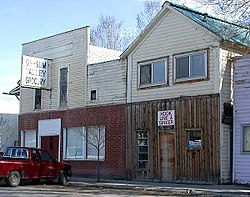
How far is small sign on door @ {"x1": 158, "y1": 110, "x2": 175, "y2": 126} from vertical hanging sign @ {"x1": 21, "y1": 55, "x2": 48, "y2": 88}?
29.7 ft

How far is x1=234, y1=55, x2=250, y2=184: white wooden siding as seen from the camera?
20969 millimetres

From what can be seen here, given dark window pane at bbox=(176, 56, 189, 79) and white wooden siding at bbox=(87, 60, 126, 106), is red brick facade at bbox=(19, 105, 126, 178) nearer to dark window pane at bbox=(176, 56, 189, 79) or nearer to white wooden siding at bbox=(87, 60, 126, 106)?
white wooden siding at bbox=(87, 60, 126, 106)

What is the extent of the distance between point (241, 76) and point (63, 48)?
41.7ft

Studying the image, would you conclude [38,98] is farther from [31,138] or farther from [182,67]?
[182,67]

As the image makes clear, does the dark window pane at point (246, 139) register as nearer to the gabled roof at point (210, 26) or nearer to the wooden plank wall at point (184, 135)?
the wooden plank wall at point (184, 135)

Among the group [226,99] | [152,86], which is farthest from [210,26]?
[152,86]

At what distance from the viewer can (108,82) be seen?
88.8ft

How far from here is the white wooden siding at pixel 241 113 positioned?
68.8 ft

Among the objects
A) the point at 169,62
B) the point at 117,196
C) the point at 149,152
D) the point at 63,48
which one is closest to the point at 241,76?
the point at 169,62

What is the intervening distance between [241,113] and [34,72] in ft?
44.3

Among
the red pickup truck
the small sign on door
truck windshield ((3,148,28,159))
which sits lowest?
the red pickup truck

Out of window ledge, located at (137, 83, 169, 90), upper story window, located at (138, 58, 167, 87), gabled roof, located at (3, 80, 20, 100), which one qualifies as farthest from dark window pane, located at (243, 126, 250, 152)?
gabled roof, located at (3, 80, 20, 100)

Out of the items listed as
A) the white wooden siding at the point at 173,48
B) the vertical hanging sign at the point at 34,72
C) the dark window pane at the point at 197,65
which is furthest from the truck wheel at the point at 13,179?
the dark window pane at the point at 197,65

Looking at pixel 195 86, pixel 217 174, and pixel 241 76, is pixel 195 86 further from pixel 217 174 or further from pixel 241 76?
pixel 217 174
